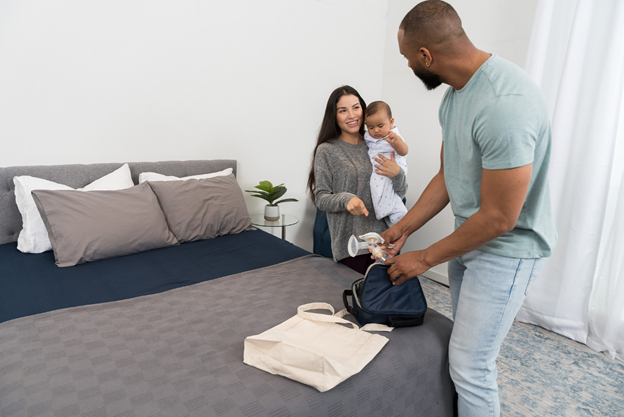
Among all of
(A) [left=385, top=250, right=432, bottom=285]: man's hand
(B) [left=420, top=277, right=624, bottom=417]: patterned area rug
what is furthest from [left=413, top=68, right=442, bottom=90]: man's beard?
(B) [left=420, top=277, right=624, bottom=417]: patterned area rug

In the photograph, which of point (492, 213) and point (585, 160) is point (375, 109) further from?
point (585, 160)

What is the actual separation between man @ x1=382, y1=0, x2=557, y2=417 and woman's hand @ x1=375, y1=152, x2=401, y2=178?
1.76 feet

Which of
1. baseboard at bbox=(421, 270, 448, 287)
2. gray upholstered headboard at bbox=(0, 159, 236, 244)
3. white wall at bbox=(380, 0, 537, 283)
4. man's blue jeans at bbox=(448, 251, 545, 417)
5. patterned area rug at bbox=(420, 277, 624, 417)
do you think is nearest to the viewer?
man's blue jeans at bbox=(448, 251, 545, 417)

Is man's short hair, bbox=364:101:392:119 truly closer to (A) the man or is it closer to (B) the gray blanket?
(A) the man

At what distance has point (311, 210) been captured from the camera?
3.40 meters

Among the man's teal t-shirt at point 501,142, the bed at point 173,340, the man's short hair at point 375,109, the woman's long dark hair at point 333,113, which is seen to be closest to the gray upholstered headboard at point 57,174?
the bed at point 173,340

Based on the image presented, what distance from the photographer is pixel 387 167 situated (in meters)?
1.79

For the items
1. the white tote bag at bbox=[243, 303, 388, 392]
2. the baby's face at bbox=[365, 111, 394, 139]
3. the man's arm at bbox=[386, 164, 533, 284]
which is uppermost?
the baby's face at bbox=[365, 111, 394, 139]

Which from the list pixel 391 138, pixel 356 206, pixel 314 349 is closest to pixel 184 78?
pixel 391 138

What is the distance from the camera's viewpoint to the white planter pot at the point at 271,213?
278 centimetres

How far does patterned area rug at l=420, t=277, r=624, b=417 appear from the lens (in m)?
1.76

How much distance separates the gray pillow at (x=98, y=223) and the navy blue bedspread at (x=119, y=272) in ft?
0.17

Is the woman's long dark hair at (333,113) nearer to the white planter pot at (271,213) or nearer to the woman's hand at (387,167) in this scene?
the woman's hand at (387,167)

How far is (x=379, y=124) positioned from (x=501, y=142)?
0.94 m
